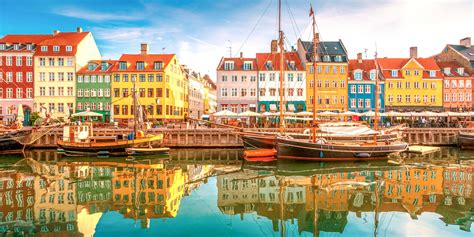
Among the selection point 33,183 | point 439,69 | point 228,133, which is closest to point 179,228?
point 33,183

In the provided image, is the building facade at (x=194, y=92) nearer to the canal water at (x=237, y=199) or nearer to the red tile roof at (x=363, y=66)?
the red tile roof at (x=363, y=66)

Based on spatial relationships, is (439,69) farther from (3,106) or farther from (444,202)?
(3,106)

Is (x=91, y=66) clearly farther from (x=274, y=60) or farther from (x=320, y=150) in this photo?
(x=320, y=150)

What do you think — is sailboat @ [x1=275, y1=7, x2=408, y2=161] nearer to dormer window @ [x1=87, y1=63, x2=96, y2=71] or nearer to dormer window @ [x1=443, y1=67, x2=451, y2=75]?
dormer window @ [x1=443, y1=67, x2=451, y2=75]

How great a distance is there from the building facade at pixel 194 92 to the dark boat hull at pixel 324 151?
42.5 meters

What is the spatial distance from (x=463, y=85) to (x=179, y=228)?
61.3m

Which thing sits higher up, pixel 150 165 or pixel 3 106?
pixel 3 106

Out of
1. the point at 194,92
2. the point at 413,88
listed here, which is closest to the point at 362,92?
the point at 413,88

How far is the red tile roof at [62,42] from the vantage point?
55306 millimetres

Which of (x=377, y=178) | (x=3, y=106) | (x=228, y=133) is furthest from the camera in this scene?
(x=3, y=106)

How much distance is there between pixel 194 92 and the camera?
74750mm

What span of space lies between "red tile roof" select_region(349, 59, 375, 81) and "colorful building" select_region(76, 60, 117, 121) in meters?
39.6

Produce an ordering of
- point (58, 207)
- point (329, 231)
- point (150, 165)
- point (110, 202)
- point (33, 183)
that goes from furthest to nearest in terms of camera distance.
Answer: point (150, 165) < point (33, 183) < point (110, 202) < point (58, 207) < point (329, 231)

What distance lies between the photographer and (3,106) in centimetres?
5484
